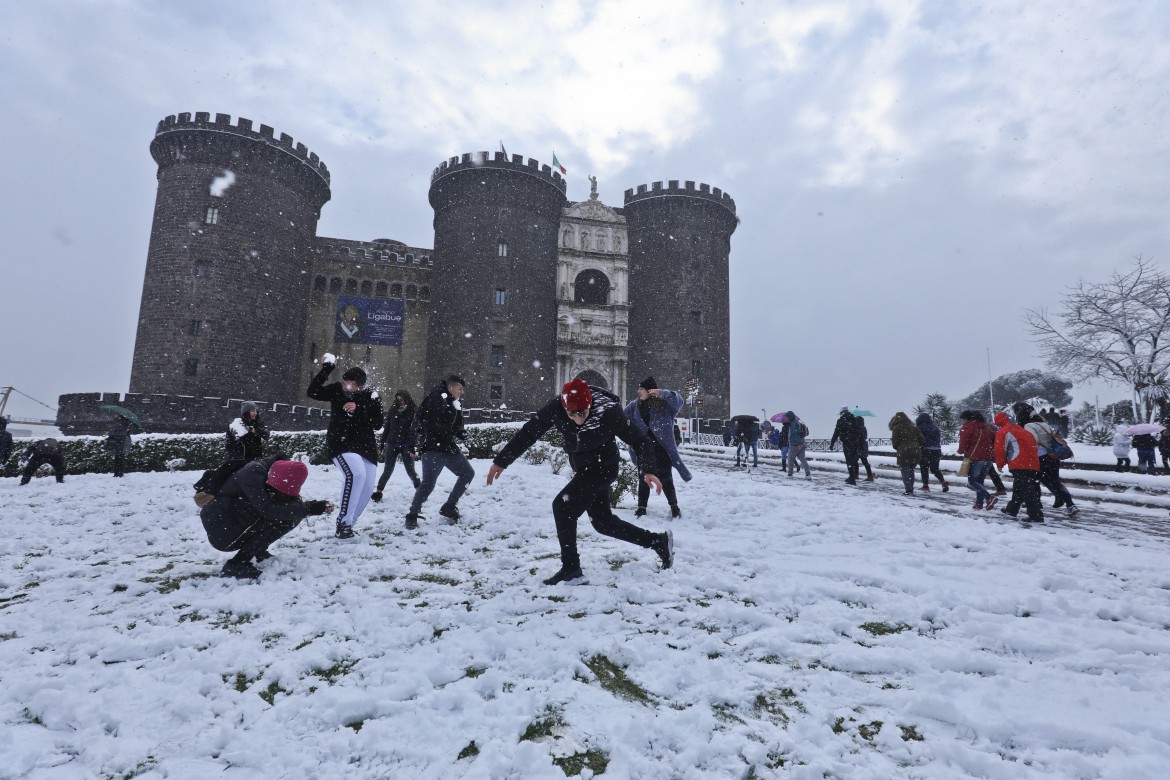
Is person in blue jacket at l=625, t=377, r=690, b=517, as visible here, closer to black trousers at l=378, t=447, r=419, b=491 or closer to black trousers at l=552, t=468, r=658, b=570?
black trousers at l=552, t=468, r=658, b=570

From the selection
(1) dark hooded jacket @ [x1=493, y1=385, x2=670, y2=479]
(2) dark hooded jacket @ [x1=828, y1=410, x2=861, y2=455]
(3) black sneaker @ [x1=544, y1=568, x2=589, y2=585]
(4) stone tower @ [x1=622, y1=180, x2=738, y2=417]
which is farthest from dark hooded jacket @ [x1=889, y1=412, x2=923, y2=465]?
(4) stone tower @ [x1=622, y1=180, x2=738, y2=417]

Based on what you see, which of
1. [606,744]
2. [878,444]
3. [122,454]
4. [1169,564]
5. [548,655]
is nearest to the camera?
[606,744]

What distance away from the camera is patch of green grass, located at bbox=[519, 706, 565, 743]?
2.22 metres

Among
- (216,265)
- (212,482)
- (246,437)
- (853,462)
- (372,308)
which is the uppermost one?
(216,265)

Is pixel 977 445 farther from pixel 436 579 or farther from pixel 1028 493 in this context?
pixel 436 579

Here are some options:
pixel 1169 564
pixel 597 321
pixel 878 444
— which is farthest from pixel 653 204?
pixel 1169 564

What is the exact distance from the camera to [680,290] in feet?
114

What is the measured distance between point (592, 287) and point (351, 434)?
31.9 metres

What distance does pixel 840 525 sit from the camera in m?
6.18

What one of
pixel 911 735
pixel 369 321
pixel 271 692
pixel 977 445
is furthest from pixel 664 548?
pixel 369 321

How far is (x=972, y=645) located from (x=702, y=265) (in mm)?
33618

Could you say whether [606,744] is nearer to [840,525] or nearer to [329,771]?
[329,771]

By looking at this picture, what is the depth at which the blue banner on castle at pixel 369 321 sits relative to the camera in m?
32.3

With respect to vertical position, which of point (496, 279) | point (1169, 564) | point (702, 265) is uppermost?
point (702, 265)
